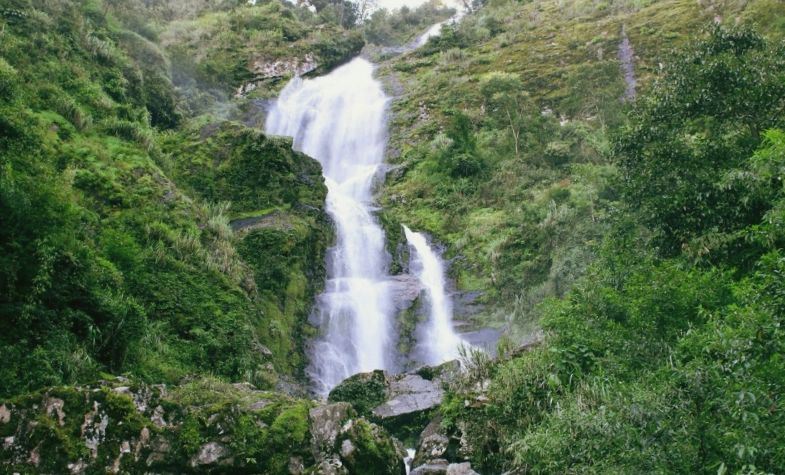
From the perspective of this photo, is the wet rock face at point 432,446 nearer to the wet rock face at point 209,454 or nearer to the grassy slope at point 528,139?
the wet rock face at point 209,454

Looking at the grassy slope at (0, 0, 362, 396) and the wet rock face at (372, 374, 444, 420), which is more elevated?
the grassy slope at (0, 0, 362, 396)

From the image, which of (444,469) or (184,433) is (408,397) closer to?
(444,469)

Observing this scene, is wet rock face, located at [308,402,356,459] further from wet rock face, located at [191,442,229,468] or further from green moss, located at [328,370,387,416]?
green moss, located at [328,370,387,416]

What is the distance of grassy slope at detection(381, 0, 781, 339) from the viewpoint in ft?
69.4

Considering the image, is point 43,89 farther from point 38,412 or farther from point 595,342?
point 595,342

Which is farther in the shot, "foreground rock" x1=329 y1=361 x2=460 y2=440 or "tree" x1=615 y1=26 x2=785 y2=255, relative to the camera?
"foreground rock" x1=329 y1=361 x2=460 y2=440

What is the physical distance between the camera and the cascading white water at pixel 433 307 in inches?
770

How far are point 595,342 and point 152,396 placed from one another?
7.07m

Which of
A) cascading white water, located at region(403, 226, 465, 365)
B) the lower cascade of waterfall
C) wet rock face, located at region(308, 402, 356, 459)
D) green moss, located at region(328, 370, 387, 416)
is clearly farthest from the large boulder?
cascading white water, located at region(403, 226, 465, 365)

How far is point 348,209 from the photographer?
24531 millimetres

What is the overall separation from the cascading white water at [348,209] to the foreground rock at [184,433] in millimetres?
7277

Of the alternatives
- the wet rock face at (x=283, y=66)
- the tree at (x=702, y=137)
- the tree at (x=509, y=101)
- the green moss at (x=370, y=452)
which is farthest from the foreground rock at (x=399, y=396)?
the wet rock face at (x=283, y=66)

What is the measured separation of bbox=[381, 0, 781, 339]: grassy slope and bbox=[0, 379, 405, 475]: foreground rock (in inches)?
383

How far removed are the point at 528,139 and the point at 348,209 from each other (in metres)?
10.0
